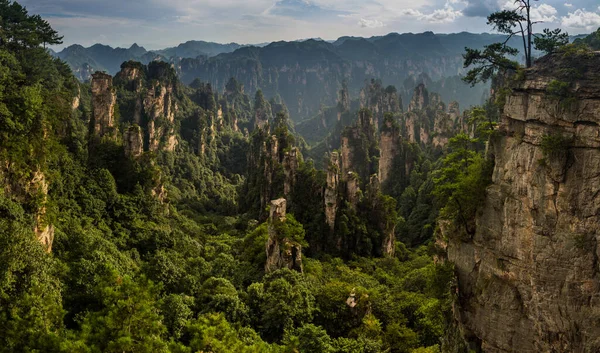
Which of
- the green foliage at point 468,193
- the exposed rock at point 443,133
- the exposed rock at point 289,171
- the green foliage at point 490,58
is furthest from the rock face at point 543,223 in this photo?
the exposed rock at point 443,133

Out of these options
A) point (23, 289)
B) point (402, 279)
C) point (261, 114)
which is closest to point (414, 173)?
point (402, 279)

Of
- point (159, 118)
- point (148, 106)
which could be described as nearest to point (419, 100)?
point (159, 118)

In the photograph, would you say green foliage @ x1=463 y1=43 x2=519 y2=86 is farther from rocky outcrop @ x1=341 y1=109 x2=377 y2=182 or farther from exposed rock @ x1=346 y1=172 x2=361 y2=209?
rocky outcrop @ x1=341 y1=109 x2=377 y2=182

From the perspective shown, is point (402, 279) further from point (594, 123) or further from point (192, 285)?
point (594, 123)

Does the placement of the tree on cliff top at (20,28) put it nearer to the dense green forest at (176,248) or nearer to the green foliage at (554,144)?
the dense green forest at (176,248)

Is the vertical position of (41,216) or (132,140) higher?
(132,140)

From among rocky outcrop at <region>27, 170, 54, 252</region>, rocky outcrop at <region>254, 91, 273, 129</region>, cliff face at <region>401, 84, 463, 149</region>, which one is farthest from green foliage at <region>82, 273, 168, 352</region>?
rocky outcrop at <region>254, 91, 273, 129</region>

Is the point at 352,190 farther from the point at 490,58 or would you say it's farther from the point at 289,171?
the point at 490,58
